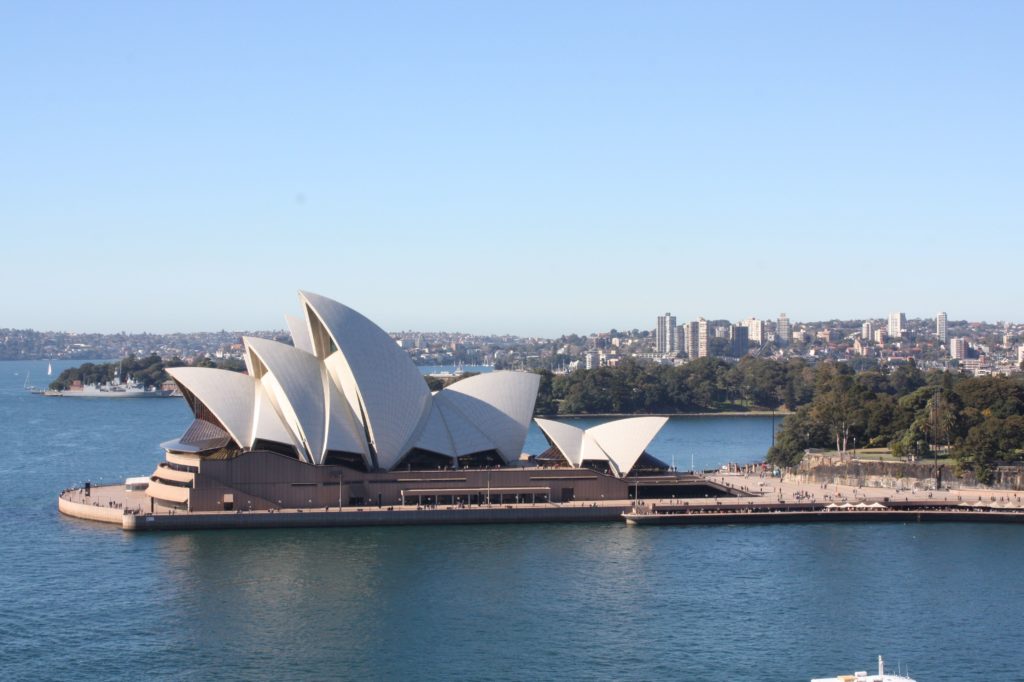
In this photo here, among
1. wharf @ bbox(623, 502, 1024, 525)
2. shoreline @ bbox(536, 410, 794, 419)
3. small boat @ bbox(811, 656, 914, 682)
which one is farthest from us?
shoreline @ bbox(536, 410, 794, 419)

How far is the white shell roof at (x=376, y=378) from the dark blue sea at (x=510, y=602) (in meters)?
4.83

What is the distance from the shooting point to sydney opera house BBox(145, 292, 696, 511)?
4784 cm

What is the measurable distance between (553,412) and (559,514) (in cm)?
6206

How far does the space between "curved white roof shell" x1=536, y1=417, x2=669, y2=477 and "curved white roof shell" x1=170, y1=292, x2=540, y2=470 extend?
329cm

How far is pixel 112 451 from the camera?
7338cm

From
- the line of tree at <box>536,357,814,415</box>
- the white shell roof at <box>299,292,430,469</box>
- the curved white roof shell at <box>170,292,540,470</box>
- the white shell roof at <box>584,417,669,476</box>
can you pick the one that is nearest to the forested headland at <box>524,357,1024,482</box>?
the line of tree at <box>536,357,814,415</box>

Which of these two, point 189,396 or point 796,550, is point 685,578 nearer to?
point 796,550

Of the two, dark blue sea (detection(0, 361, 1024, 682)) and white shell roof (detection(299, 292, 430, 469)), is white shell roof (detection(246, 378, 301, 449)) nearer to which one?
white shell roof (detection(299, 292, 430, 469))

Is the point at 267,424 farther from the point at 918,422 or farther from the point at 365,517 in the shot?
the point at 918,422

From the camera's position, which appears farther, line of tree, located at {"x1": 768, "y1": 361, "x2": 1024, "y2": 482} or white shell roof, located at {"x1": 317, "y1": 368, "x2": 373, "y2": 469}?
line of tree, located at {"x1": 768, "y1": 361, "x2": 1024, "y2": 482}

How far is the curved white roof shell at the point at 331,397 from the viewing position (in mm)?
48188

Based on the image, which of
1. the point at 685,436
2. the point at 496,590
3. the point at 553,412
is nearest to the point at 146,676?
the point at 496,590

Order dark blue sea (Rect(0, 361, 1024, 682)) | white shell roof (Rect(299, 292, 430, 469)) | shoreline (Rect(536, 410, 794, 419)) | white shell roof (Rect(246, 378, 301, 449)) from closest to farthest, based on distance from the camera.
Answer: dark blue sea (Rect(0, 361, 1024, 682)) < white shell roof (Rect(246, 378, 301, 449)) < white shell roof (Rect(299, 292, 430, 469)) < shoreline (Rect(536, 410, 794, 419))

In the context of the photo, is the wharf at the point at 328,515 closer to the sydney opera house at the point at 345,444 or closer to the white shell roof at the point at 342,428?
the sydney opera house at the point at 345,444
